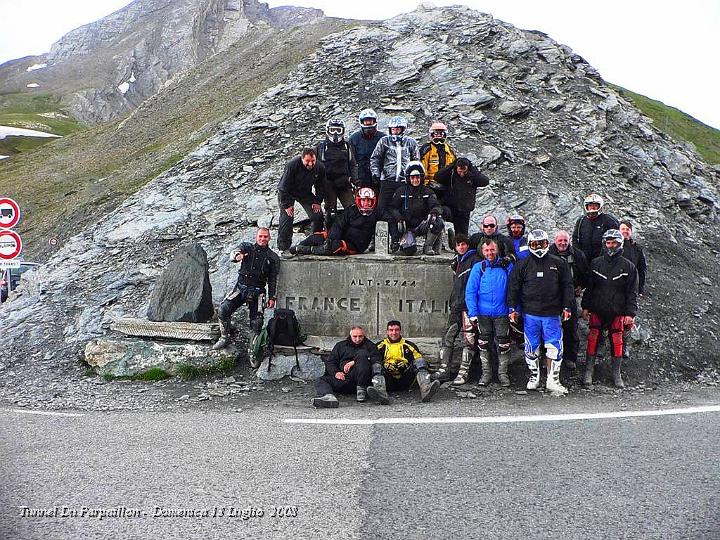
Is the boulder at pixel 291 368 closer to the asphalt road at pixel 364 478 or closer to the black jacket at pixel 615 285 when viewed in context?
the asphalt road at pixel 364 478

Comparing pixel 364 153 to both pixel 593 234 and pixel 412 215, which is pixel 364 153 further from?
pixel 593 234

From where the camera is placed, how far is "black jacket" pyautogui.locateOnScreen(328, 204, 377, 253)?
10.8 m

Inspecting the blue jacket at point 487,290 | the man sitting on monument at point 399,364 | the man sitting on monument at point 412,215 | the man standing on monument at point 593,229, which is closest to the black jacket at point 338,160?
the man sitting on monument at point 412,215

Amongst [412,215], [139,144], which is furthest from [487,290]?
[139,144]

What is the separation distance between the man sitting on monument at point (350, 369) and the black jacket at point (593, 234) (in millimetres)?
3963

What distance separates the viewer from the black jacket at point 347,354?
884 cm

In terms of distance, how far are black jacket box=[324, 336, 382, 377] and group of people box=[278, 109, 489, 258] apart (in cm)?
227

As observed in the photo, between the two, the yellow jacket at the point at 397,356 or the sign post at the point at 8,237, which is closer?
the yellow jacket at the point at 397,356

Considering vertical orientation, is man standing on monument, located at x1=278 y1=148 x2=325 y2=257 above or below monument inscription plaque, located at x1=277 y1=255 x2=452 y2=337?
above

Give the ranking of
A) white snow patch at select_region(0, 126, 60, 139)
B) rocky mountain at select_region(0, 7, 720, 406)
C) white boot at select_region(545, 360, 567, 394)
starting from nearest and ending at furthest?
white boot at select_region(545, 360, 567, 394)
rocky mountain at select_region(0, 7, 720, 406)
white snow patch at select_region(0, 126, 60, 139)

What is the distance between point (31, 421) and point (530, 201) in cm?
1186

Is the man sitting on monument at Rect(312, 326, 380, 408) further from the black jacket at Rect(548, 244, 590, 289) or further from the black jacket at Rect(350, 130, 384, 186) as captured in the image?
the black jacket at Rect(350, 130, 384, 186)

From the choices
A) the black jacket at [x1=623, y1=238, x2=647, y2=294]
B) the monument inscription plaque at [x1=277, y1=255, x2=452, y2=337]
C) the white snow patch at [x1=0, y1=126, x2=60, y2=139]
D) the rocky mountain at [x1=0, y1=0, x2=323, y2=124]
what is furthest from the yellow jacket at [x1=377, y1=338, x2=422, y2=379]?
the white snow patch at [x1=0, y1=126, x2=60, y2=139]

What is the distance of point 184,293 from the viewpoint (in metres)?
11.2
